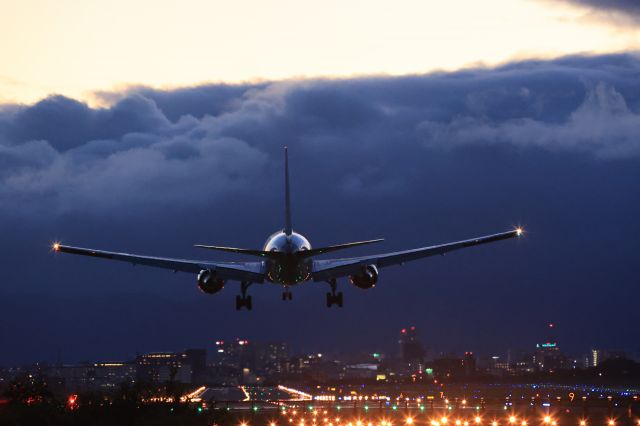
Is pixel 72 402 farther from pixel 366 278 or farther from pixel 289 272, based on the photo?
pixel 366 278

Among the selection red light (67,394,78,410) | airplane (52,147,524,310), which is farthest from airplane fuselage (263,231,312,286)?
red light (67,394,78,410)

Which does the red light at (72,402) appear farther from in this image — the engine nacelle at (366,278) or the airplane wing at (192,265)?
the engine nacelle at (366,278)

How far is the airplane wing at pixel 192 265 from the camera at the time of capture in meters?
107

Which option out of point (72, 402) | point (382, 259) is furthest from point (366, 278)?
point (72, 402)

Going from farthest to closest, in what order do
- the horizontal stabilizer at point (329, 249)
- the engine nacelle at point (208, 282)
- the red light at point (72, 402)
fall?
1. the engine nacelle at point (208, 282)
2. the red light at point (72, 402)
3. the horizontal stabilizer at point (329, 249)

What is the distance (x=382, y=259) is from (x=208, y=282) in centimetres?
1876

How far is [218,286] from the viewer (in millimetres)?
108625

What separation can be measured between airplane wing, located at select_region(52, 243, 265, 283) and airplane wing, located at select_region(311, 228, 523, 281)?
19.3ft

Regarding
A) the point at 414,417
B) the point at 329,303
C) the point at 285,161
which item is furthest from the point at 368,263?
the point at 414,417

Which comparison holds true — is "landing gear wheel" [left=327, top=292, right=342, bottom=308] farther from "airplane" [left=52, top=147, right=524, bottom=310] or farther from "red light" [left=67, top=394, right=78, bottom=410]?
"red light" [left=67, top=394, right=78, bottom=410]

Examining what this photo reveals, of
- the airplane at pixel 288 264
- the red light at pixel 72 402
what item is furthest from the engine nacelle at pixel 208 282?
the red light at pixel 72 402

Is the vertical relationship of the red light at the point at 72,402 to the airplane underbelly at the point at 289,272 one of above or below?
below

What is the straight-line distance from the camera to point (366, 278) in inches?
4301

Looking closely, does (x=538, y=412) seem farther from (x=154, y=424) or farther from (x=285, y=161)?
(x=154, y=424)
